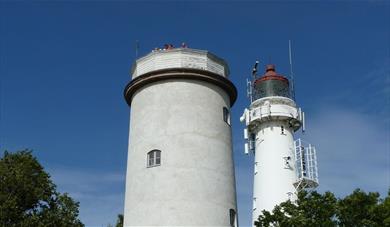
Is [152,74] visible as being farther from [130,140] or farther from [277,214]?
[277,214]

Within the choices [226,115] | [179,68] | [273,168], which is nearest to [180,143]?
[226,115]

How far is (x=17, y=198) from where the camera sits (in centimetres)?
2984

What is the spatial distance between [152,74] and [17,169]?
1073cm

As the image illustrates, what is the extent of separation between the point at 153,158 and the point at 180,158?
1.18 meters

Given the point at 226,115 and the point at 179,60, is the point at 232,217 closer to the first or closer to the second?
the point at 226,115

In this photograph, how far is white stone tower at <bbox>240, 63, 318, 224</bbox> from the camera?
40375 mm

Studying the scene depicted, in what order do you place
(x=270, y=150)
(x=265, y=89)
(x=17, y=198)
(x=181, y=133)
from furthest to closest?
(x=265, y=89) → (x=270, y=150) → (x=17, y=198) → (x=181, y=133)

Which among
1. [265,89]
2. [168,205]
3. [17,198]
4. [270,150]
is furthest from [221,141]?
[265,89]

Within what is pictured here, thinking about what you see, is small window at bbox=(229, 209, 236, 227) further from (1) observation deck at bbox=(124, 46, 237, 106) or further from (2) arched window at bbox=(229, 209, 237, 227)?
(1) observation deck at bbox=(124, 46, 237, 106)

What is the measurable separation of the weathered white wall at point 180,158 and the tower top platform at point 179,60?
2.61 ft

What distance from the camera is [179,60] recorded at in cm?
2509

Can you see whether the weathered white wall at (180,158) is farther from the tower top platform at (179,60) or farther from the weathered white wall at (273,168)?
the weathered white wall at (273,168)

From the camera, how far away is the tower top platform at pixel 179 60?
82.1 ft

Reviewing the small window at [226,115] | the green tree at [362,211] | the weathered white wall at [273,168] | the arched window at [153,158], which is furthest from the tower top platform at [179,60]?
the weathered white wall at [273,168]
